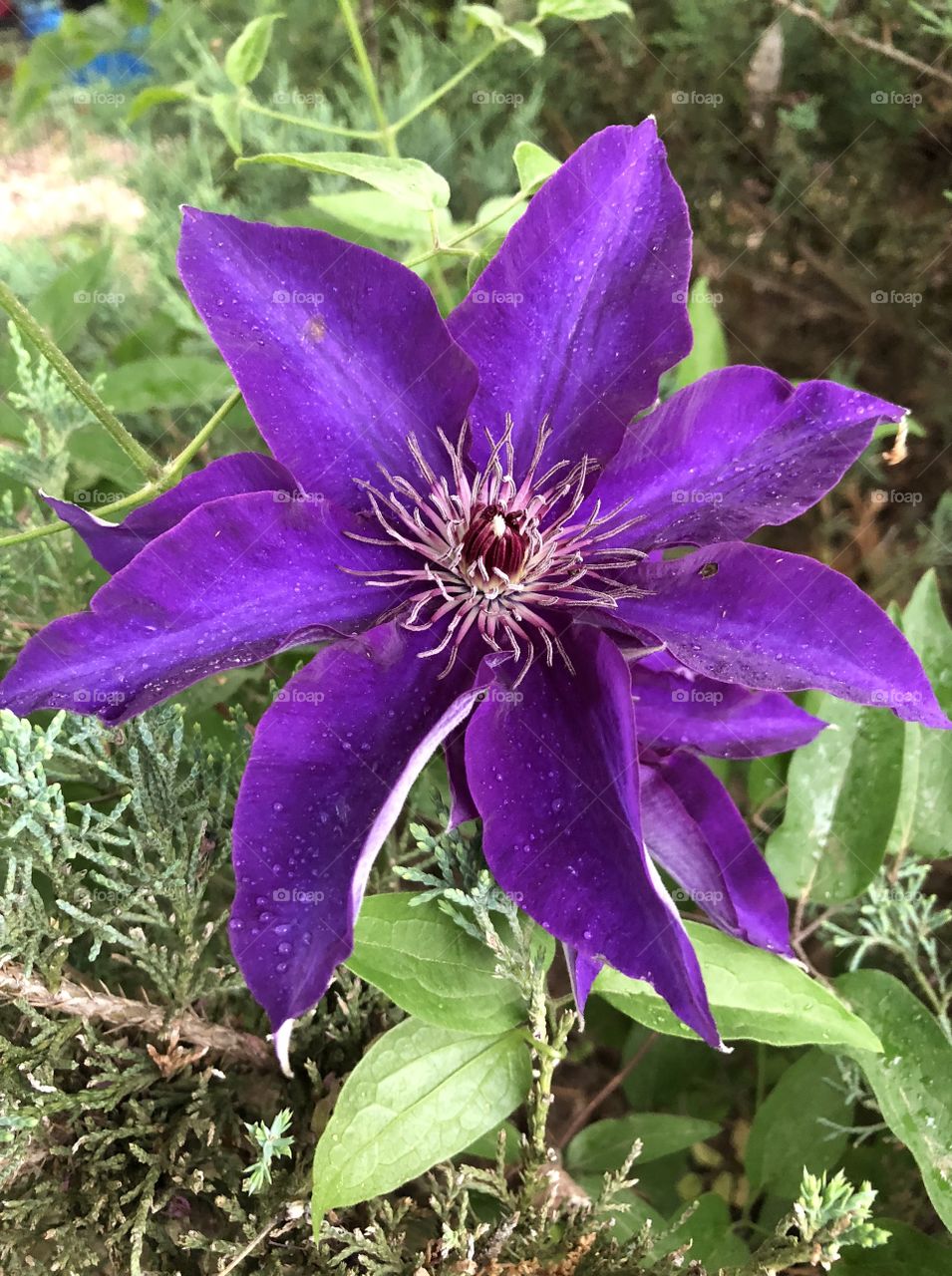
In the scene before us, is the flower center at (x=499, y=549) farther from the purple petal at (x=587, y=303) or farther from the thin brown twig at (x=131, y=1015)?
the thin brown twig at (x=131, y=1015)

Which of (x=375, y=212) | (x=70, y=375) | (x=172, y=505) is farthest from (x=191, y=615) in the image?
(x=375, y=212)

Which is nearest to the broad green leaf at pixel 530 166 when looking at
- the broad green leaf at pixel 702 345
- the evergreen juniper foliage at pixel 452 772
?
A: the evergreen juniper foliage at pixel 452 772

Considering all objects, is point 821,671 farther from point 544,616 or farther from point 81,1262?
point 81,1262

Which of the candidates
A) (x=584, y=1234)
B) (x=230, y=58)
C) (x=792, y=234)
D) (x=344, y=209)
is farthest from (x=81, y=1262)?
(x=792, y=234)

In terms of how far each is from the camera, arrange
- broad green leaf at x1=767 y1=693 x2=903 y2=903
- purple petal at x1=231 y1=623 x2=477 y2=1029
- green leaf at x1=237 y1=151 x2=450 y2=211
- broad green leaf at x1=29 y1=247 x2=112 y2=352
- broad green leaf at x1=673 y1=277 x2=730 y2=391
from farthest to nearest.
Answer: broad green leaf at x1=29 y1=247 x2=112 y2=352 < broad green leaf at x1=673 y1=277 x2=730 y2=391 < broad green leaf at x1=767 y1=693 x2=903 y2=903 < green leaf at x1=237 y1=151 x2=450 y2=211 < purple petal at x1=231 y1=623 x2=477 y2=1029

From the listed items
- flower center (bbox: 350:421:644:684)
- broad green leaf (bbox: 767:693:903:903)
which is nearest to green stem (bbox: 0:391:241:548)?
flower center (bbox: 350:421:644:684)

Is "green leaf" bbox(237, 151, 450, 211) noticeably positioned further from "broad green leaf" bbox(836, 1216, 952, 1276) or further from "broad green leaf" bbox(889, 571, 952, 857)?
"broad green leaf" bbox(836, 1216, 952, 1276)
